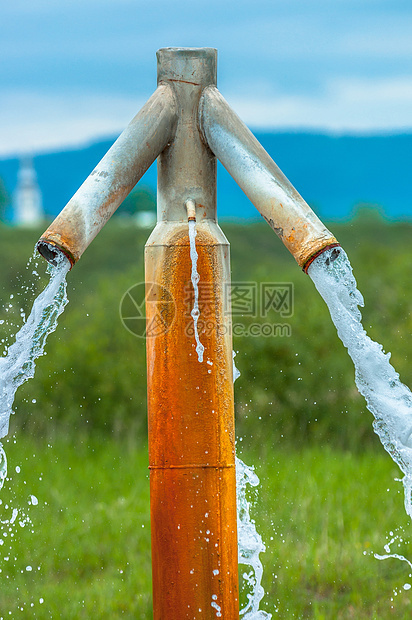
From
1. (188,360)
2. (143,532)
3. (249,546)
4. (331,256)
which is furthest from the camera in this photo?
(143,532)

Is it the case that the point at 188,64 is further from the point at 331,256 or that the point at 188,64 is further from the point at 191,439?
the point at 191,439

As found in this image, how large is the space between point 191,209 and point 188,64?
0.47 meters

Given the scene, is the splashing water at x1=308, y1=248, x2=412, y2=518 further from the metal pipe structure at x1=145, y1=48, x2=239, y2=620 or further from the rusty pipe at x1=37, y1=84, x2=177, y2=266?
the rusty pipe at x1=37, y1=84, x2=177, y2=266

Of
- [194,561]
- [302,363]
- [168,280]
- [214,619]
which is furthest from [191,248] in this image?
[302,363]

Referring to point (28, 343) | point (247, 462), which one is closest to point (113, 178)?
point (28, 343)

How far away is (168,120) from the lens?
7.71ft

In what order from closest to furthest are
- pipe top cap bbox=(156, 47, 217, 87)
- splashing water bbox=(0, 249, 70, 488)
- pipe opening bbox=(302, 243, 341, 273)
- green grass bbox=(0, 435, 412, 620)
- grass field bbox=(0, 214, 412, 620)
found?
pipe opening bbox=(302, 243, 341, 273)
splashing water bbox=(0, 249, 70, 488)
pipe top cap bbox=(156, 47, 217, 87)
green grass bbox=(0, 435, 412, 620)
grass field bbox=(0, 214, 412, 620)

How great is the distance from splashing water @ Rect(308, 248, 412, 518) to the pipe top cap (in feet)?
2.36

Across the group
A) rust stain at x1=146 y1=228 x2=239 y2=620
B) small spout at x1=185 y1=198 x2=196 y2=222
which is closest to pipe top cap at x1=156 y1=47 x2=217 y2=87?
small spout at x1=185 y1=198 x2=196 y2=222

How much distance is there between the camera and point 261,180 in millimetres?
2238

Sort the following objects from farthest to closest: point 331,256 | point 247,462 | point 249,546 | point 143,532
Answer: point 247,462, point 143,532, point 249,546, point 331,256

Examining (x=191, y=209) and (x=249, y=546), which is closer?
(x=191, y=209)

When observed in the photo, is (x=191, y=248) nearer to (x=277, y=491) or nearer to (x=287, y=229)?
(x=287, y=229)

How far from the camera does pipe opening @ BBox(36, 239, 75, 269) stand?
7.02 feet
